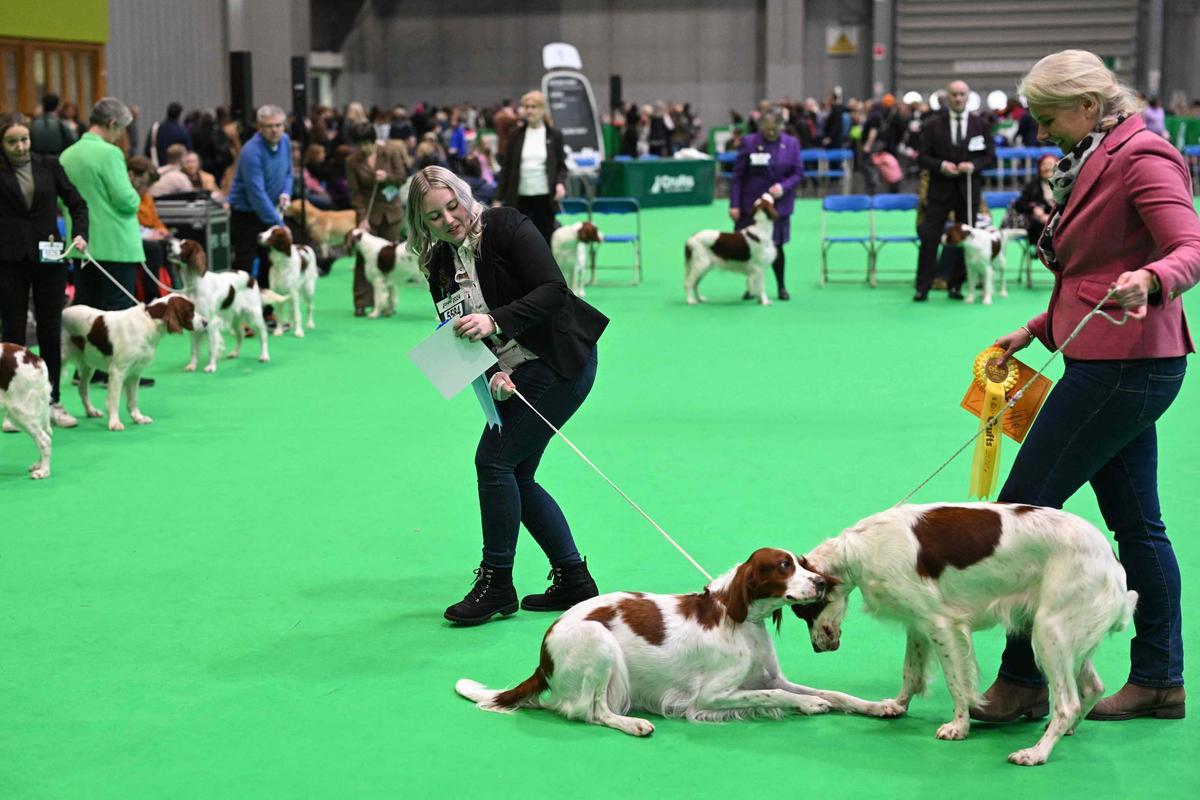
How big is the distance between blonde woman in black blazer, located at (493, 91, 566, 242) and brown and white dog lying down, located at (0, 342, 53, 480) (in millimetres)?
5046

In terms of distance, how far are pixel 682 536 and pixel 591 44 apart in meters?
29.2

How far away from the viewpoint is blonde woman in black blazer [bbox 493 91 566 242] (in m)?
10.7

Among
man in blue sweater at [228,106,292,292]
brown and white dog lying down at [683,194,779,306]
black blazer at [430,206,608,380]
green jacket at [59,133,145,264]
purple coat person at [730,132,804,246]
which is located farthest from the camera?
purple coat person at [730,132,804,246]

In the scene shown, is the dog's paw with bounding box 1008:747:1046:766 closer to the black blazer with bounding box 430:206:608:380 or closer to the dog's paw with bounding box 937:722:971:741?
the dog's paw with bounding box 937:722:971:741

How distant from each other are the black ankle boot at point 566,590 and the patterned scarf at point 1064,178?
171cm

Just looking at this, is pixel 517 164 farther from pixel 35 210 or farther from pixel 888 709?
pixel 888 709

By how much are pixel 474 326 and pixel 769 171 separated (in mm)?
8636

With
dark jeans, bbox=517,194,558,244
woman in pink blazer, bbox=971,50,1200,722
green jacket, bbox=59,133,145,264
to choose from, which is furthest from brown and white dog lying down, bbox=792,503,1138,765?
dark jeans, bbox=517,194,558,244

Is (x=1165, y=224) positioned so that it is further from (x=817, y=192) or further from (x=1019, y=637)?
(x=817, y=192)

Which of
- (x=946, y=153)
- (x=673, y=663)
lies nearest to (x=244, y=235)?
(x=946, y=153)

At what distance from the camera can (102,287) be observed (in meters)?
7.76

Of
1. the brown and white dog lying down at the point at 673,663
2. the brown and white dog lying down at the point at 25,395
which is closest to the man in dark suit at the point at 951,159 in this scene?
the brown and white dog lying down at the point at 25,395

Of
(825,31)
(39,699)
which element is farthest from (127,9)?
(39,699)

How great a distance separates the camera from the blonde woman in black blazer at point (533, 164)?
10.7m
